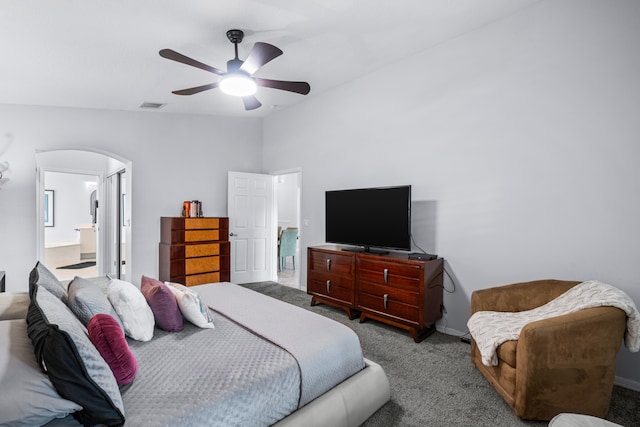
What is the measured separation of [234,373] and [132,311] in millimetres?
755

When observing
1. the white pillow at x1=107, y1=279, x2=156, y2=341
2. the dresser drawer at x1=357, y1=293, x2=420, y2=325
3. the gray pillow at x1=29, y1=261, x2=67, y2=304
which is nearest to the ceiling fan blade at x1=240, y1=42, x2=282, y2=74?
the white pillow at x1=107, y1=279, x2=156, y2=341

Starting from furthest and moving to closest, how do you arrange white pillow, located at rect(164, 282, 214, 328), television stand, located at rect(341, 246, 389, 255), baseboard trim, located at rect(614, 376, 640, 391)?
television stand, located at rect(341, 246, 389, 255) → baseboard trim, located at rect(614, 376, 640, 391) → white pillow, located at rect(164, 282, 214, 328)

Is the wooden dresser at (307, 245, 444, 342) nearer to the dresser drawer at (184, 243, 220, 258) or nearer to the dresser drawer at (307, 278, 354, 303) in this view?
the dresser drawer at (307, 278, 354, 303)

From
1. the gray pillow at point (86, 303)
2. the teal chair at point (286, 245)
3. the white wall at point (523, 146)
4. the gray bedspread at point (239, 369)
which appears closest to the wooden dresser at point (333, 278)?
the white wall at point (523, 146)

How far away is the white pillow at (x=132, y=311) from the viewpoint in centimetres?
182

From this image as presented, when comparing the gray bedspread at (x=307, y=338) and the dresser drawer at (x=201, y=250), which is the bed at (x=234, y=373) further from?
the dresser drawer at (x=201, y=250)

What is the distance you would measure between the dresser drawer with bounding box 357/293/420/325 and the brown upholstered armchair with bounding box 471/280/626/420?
1.20m

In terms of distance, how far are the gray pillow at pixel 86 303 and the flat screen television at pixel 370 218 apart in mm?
2528

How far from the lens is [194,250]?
496 cm

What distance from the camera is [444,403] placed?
215 cm

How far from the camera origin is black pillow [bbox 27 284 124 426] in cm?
109

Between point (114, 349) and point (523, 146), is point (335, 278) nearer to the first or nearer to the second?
point (523, 146)

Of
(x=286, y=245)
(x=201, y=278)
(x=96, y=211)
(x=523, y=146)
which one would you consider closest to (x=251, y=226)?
(x=286, y=245)

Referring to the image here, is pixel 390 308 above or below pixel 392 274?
below
